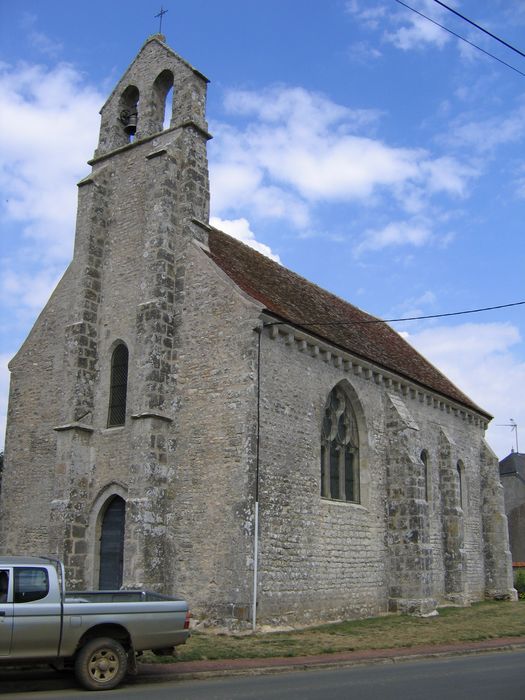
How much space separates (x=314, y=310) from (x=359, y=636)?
970cm

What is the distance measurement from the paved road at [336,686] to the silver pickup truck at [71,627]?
0.40m

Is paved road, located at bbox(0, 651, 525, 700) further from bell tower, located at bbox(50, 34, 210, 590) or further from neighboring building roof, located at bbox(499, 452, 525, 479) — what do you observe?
neighboring building roof, located at bbox(499, 452, 525, 479)

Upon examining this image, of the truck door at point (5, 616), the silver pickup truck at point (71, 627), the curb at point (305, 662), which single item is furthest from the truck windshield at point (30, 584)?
the curb at point (305, 662)

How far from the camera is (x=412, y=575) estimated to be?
20.0m

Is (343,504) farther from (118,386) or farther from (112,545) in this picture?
(118,386)

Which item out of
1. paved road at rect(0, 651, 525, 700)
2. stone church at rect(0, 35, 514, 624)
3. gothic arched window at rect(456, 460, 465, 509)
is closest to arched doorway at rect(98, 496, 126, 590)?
stone church at rect(0, 35, 514, 624)

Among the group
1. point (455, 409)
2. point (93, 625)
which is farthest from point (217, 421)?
point (455, 409)

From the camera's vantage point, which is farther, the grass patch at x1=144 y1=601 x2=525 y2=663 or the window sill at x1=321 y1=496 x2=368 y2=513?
the window sill at x1=321 y1=496 x2=368 y2=513

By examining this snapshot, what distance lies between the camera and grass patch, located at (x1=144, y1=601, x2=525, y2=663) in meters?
12.3

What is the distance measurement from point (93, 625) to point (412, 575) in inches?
504

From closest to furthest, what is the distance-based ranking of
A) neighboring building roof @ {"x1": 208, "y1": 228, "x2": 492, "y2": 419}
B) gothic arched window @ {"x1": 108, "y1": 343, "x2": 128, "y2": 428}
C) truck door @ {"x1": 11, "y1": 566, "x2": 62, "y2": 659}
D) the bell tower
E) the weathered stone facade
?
truck door @ {"x1": 11, "y1": 566, "x2": 62, "y2": 659} < the bell tower < gothic arched window @ {"x1": 108, "y1": 343, "x2": 128, "y2": 428} < neighboring building roof @ {"x1": 208, "y1": 228, "x2": 492, "y2": 419} < the weathered stone facade

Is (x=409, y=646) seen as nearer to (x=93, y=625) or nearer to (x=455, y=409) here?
(x=93, y=625)

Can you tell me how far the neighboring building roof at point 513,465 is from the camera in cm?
5028

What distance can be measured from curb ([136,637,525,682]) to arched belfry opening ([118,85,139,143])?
1537cm
